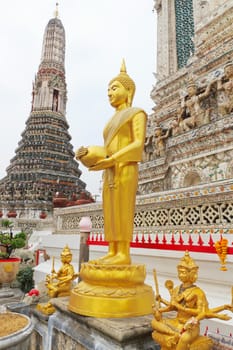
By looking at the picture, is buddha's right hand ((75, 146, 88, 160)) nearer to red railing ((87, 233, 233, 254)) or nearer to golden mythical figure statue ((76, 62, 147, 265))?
golden mythical figure statue ((76, 62, 147, 265))

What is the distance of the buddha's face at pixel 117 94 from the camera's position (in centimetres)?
283

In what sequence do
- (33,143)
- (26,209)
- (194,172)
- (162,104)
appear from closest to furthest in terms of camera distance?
(194,172)
(162,104)
(26,209)
(33,143)

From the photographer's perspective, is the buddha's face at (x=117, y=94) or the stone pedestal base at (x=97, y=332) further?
the buddha's face at (x=117, y=94)

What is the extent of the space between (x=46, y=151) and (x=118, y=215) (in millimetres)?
19725

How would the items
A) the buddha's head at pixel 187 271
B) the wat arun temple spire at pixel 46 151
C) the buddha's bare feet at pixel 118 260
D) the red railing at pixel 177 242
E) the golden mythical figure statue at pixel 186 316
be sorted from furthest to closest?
the wat arun temple spire at pixel 46 151
the red railing at pixel 177 242
the buddha's bare feet at pixel 118 260
the buddha's head at pixel 187 271
the golden mythical figure statue at pixel 186 316

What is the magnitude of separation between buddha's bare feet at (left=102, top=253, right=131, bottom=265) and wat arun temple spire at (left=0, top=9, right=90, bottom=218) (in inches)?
606

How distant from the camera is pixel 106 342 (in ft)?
6.73

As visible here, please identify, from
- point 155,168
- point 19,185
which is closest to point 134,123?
point 155,168

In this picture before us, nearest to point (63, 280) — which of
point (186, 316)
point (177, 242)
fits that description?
point (177, 242)

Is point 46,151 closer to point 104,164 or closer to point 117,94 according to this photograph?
point 117,94

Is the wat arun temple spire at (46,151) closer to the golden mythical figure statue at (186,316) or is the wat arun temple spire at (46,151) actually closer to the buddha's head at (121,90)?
the buddha's head at (121,90)

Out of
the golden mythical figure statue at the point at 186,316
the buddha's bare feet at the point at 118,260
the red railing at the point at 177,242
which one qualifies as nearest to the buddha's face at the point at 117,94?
the buddha's bare feet at the point at 118,260

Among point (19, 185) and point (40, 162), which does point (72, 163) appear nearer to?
point (40, 162)

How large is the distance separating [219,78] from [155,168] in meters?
3.71
